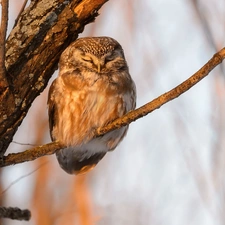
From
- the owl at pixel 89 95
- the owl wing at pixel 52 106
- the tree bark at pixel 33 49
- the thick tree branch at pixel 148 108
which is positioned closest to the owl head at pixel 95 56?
the owl at pixel 89 95

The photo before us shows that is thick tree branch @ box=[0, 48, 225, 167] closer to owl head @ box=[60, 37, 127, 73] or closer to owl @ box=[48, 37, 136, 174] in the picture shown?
owl @ box=[48, 37, 136, 174]

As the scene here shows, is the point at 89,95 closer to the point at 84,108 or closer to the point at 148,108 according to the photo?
the point at 84,108

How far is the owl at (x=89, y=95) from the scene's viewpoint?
2498mm

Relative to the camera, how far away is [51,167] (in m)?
5.10

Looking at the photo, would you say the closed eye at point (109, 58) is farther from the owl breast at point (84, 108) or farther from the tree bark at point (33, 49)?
the tree bark at point (33, 49)

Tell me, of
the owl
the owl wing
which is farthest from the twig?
the owl wing

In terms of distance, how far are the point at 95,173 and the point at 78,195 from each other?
334 mm

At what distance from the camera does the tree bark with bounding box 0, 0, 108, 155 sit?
2164 millimetres

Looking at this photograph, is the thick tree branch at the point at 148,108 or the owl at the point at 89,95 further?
the owl at the point at 89,95

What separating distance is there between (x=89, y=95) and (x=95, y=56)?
0.26 m

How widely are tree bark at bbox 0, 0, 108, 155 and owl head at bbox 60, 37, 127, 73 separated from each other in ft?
0.88

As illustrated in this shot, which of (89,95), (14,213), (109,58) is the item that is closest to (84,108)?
(89,95)

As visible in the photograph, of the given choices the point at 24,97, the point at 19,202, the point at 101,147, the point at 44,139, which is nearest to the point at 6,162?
the point at 24,97

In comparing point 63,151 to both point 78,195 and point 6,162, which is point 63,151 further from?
point 78,195
